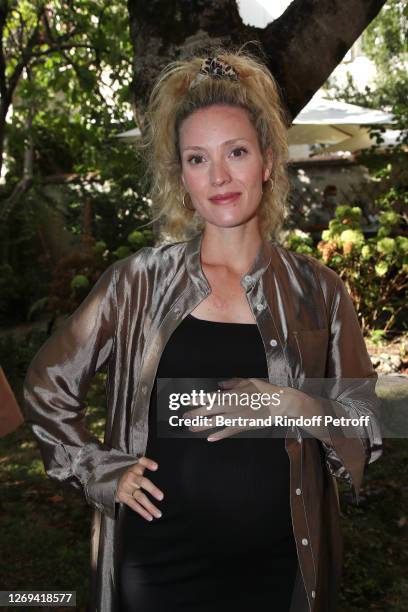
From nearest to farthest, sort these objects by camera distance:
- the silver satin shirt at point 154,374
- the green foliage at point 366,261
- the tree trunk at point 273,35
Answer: the silver satin shirt at point 154,374
the tree trunk at point 273,35
the green foliage at point 366,261

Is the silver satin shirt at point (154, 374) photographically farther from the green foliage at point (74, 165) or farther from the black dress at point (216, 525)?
the green foliage at point (74, 165)

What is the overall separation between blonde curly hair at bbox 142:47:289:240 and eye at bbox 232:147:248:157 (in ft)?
0.27

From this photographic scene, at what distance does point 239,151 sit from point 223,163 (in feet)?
0.21

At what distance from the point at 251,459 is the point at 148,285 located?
1.77 ft

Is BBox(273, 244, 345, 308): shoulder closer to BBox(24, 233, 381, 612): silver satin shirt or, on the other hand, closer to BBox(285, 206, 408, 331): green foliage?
BBox(24, 233, 381, 612): silver satin shirt

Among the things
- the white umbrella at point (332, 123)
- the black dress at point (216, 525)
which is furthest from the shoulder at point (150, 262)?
the white umbrella at point (332, 123)

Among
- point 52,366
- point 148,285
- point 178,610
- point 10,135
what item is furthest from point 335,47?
point 10,135

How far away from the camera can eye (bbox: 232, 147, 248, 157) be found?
2.15m

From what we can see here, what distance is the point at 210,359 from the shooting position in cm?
203

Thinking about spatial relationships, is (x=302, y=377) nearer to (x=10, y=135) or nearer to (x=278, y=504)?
(x=278, y=504)

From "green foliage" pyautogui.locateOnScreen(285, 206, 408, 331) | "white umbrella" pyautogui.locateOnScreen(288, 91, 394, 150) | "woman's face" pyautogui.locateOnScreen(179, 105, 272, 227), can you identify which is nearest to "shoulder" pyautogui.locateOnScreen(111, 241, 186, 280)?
"woman's face" pyautogui.locateOnScreen(179, 105, 272, 227)

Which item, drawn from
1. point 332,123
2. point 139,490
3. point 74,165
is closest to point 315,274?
point 139,490

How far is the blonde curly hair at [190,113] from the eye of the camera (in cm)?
217

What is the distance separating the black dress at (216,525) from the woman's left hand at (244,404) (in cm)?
5
